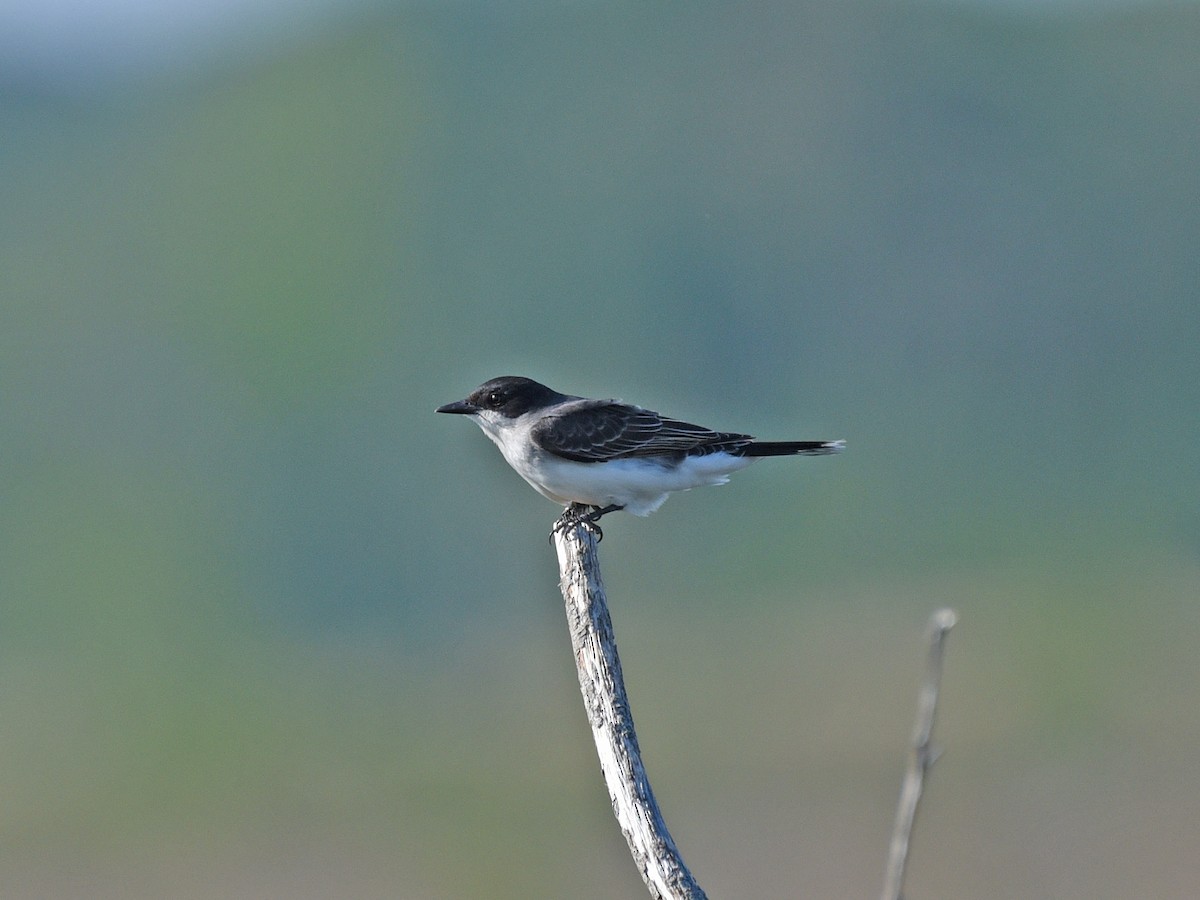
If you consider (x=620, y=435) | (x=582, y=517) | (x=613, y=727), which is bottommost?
(x=613, y=727)

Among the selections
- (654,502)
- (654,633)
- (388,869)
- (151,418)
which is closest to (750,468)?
(654,502)

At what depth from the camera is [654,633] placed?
243 ft

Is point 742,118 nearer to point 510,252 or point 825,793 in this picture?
point 510,252

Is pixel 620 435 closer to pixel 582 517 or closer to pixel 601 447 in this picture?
pixel 601 447

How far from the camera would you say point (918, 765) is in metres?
3.68

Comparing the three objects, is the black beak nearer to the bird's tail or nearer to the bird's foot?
the bird's foot

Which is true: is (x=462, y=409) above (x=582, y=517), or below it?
above

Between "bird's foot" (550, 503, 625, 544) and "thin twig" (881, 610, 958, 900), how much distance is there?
5.95 meters

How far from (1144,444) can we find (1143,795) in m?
39.6

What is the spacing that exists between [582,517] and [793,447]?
1639 millimetres

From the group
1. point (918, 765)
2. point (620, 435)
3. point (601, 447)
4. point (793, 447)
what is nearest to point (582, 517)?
point (601, 447)

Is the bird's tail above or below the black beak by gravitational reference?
below

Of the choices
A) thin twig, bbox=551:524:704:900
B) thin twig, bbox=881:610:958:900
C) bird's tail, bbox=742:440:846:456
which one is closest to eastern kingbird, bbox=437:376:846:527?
bird's tail, bbox=742:440:846:456

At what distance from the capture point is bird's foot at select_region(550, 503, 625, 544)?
10039mm
